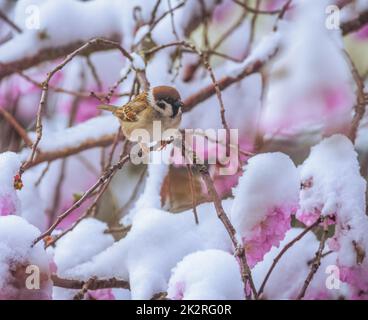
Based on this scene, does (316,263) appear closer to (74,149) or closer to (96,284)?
(96,284)

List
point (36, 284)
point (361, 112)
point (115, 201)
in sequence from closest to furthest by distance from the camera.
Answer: point (36, 284) → point (361, 112) → point (115, 201)

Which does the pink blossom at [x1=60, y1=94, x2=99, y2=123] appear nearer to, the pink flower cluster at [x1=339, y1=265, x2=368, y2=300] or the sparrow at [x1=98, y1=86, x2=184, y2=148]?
the sparrow at [x1=98, y1=86, x2=184, y2=148]

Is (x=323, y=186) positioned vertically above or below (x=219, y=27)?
below

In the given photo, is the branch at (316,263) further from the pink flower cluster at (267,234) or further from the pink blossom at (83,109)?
the pink blossom at (83,109)

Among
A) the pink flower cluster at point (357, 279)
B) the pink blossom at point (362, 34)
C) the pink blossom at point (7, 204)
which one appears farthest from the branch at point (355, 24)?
the pink blossom at point (7, 204)

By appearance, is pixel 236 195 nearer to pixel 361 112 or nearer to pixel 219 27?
pixel 361 112

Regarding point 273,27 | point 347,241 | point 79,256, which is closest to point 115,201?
point 79,256

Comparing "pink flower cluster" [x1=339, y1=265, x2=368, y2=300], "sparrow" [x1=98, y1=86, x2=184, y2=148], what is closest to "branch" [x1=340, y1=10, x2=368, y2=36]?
"sparrow" [x1=98, y1=86, x2=184, y2=148]
